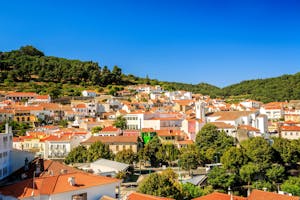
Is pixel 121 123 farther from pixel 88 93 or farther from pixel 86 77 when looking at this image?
pixel 86 77

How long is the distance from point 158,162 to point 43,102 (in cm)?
2771

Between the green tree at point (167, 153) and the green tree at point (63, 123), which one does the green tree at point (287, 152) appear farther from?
the green tree at point (63, 123)

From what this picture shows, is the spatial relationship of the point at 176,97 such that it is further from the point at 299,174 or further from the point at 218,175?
the point at 218,175

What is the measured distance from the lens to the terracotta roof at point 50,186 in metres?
14.1

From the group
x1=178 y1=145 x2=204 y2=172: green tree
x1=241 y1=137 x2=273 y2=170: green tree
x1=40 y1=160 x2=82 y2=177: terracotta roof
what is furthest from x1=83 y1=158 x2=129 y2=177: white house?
x1=241 y1=137 x2=273 y2=170: green tree

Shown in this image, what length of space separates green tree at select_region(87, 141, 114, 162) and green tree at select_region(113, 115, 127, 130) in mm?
10924

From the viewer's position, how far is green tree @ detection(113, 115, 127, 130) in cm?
4250

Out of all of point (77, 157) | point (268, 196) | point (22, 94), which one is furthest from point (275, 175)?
point (22, 94)

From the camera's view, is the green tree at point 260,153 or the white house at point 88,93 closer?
the green tree at point 260,153

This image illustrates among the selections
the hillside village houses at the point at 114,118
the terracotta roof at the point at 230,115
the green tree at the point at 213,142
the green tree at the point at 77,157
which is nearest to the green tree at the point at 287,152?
the green tree at the point at 213,142

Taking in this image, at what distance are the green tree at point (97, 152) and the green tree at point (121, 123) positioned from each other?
10924 mm

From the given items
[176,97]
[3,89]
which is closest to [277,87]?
[176,97]

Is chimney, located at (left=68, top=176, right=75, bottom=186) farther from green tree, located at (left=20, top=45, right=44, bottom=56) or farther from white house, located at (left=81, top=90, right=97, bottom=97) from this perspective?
green tree, located at (left=20, top=45, right=44, bottom=56)

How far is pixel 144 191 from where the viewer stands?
18.6 metres
